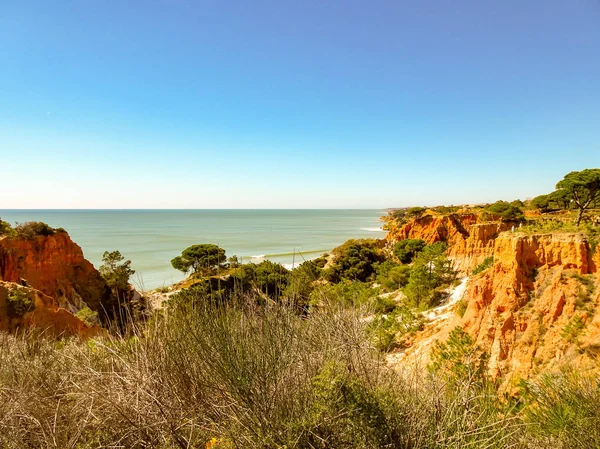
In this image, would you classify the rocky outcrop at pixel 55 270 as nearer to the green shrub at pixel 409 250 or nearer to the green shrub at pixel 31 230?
the green shrub at pixel 31 230

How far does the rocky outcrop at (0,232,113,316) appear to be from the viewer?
2116cm

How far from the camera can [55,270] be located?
23.6 metres

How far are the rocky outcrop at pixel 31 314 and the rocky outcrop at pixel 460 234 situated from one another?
1017 inches

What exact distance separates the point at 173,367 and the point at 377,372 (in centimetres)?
269

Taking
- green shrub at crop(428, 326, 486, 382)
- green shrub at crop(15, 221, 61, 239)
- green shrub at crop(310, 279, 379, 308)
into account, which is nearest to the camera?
green shrub at crop(310, 279, 379, 308)

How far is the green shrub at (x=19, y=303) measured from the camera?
11.6 m

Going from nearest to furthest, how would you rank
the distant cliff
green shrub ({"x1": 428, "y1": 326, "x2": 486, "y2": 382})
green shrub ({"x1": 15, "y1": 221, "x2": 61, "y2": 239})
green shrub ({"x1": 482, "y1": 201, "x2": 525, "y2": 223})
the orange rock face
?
green shrub ({"x1": 428, "y1": 326, "x2": 486, "y2": 382}) → the orange rock face → the distant cliff → green shrub ({"x1": 15, "y1": 221, "x2": 61, "y2": 239}) → green shrub ({"x1": 482, "y1": 201, "x2": 525, "y2": 223})

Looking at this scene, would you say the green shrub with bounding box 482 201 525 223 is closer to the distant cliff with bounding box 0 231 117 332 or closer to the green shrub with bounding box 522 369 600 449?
the green shrub with bounding box 522 369 600 449

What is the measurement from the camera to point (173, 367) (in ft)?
12.0

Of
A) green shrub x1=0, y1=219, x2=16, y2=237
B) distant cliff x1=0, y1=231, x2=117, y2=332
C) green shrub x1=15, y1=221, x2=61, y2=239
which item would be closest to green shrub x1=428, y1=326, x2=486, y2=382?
distant cliff x1=0, y1=231, x2=117, y2=332

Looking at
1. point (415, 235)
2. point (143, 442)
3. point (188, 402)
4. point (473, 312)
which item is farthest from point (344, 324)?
point (415, 235)

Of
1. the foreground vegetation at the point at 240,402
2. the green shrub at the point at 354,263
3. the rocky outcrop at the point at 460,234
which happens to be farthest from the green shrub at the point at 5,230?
the rocky outcrop at the point at 460,234

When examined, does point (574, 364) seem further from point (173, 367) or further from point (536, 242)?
point (173, 367)

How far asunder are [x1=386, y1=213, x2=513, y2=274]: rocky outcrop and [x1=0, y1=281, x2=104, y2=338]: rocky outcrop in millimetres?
25838
